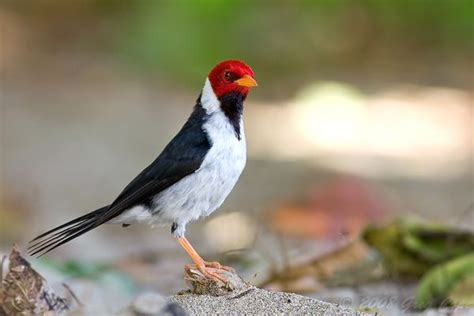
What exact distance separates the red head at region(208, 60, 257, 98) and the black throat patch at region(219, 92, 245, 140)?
0.02 m

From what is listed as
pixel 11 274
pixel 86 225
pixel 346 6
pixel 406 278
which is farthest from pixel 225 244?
pixel 346 6

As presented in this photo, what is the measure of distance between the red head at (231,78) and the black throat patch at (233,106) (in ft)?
0.06

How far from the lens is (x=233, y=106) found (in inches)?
153

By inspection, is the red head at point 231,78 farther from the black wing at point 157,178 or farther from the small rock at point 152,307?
the small rock at point 152,307

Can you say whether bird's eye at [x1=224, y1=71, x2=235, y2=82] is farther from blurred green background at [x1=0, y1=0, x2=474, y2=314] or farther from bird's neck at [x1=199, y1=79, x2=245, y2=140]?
blurred green background at [x1=0, y1=0, x2=474, y2=314]

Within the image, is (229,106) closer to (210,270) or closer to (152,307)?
(210,270)

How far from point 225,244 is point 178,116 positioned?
9.55ft

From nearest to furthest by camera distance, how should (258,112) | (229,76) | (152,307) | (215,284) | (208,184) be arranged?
(152,307)
(215,284)
(208,184)
(229,76)
(258,112)

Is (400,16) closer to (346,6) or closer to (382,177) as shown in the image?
(346,6)

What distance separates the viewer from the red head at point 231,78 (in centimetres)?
378

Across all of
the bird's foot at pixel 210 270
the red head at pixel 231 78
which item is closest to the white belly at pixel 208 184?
the red head at pixel 231 78

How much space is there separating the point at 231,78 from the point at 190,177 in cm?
39

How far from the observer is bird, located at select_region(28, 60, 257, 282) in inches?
147

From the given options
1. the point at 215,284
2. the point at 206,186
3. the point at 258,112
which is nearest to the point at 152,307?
the point at 215,284
